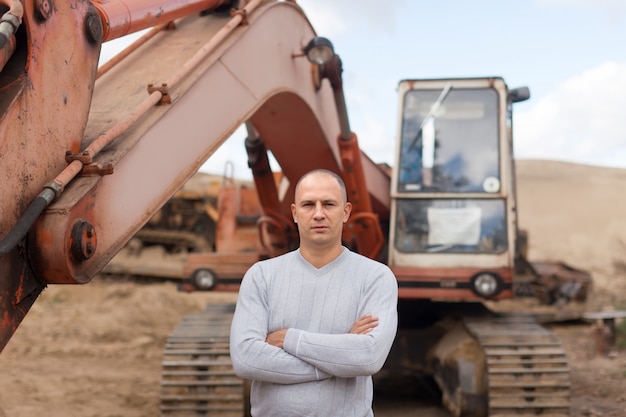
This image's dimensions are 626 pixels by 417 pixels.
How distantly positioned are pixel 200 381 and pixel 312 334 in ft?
11.2

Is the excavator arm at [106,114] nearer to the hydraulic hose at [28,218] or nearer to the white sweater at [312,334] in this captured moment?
the hydraulic hose at [28,218]

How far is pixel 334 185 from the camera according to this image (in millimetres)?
2549

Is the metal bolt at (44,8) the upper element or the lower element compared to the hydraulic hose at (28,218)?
upper

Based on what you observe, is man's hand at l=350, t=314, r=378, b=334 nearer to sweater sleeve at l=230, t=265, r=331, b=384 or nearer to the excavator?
sweater sleeve at l=230, t=265, r=331, b=384

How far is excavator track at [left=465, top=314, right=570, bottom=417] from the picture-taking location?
216 inches

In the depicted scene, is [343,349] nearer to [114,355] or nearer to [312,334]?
[312,334]

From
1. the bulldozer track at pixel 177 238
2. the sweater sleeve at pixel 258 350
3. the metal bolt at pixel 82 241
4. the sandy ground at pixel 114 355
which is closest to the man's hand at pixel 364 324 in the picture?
the sweater sleeve at pixel 258 350

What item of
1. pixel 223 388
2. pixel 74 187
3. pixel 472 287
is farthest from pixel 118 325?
pixel 74 187

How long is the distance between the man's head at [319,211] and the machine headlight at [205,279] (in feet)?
13.0

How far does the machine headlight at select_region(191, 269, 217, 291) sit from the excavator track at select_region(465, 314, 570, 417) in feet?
6.97

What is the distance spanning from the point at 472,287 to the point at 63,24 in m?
3.99

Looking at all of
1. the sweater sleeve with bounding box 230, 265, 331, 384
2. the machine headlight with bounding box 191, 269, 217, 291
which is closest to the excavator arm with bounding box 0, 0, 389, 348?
the sweater sleeve with bounding box 230, 265, 331, 384

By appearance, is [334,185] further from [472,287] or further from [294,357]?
[472,287]

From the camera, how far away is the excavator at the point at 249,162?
2.58 meters
